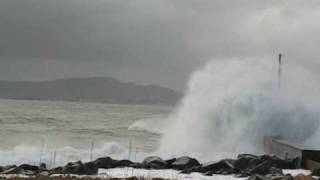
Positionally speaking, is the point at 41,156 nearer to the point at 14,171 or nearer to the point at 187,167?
the point at 14,171

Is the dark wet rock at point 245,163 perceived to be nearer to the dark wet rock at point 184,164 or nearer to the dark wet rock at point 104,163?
the dark wet rock at point 184,164

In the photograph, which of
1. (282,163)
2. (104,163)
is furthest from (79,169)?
(282,163)

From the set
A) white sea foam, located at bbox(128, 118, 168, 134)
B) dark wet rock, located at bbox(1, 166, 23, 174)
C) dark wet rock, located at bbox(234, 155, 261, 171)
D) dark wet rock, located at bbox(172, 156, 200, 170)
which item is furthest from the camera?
white sea foam, located at bbox(128, 118, 168, 134)

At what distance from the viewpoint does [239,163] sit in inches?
761

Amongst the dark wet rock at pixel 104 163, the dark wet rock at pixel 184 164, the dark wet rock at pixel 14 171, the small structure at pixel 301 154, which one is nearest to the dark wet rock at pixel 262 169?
the small structure at pixel 301 154

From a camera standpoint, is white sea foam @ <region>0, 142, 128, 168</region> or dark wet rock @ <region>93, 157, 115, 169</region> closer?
dark wet rock @ <region>93, 157, 115, 169</region>

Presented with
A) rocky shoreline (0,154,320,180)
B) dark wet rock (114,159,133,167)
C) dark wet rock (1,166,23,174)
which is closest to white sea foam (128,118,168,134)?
dark wet rock (114,159,133,167)

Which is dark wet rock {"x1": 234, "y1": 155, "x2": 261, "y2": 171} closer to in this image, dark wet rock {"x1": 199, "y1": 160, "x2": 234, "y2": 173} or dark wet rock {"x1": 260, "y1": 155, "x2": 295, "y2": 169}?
dark wet rock {"x1": 199, "y1": 160, "x2": 234, "y2": 173}

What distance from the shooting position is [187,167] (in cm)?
1941

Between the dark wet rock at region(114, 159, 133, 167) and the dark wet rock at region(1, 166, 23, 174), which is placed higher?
the dark wet rock at region(114, 159, 133, 167)

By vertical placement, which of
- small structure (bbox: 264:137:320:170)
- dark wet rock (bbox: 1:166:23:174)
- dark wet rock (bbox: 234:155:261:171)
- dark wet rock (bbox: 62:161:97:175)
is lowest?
dark wet rock (bbox: 1:166:23:174)

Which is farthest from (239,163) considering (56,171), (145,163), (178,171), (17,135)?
(17,135)

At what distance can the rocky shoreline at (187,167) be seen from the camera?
17469 mm

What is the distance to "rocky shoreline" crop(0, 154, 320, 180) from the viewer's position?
688 inches
